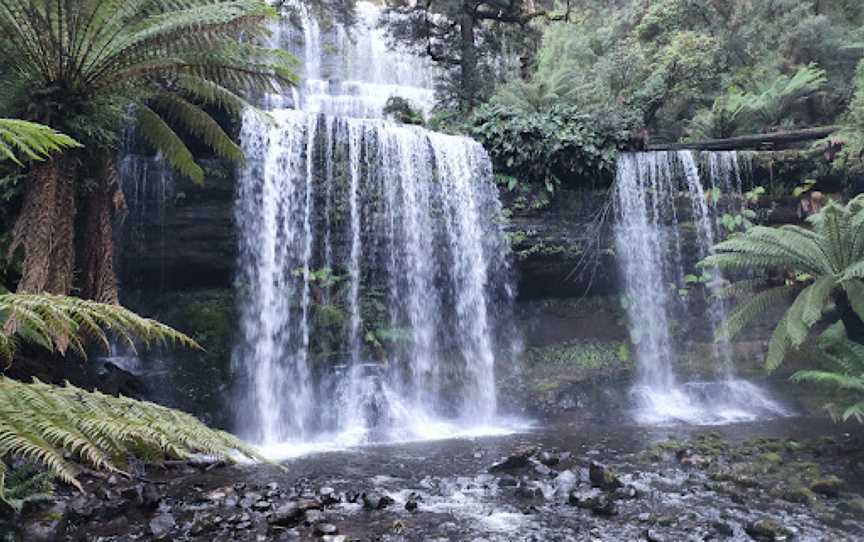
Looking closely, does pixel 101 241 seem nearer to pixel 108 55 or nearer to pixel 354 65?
pixel 108 55

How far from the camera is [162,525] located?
4.26 m

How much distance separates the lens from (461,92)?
1494 centimetres

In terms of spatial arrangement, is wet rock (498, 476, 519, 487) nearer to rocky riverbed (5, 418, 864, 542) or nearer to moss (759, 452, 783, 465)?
rocky riverbed (5, 418, 864, 542)

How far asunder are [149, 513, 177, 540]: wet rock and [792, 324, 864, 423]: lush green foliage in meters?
6.74

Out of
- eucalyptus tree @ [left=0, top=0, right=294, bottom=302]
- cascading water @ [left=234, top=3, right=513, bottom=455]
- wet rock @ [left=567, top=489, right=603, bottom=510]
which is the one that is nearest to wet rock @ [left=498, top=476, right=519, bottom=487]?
wet rock @ [left=567, top=489, right=603, bottom=510]

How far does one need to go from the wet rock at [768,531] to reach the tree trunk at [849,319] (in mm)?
4419

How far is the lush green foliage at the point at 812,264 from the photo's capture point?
724cm

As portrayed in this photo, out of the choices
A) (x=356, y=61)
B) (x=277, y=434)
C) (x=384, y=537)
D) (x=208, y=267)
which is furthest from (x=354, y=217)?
(x=356, y=61)

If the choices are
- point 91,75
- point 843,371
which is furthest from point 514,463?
point 91,75

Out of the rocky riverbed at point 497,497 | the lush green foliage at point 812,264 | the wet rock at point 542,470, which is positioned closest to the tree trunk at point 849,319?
the lush green foliage at point 812,264

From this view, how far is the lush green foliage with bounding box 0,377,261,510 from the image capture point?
7.91ft

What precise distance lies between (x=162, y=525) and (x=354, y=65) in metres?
19.9

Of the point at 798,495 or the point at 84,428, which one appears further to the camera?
the point at 798,495

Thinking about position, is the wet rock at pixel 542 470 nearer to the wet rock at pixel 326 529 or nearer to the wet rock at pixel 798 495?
the wet rock at pixel 798 495
